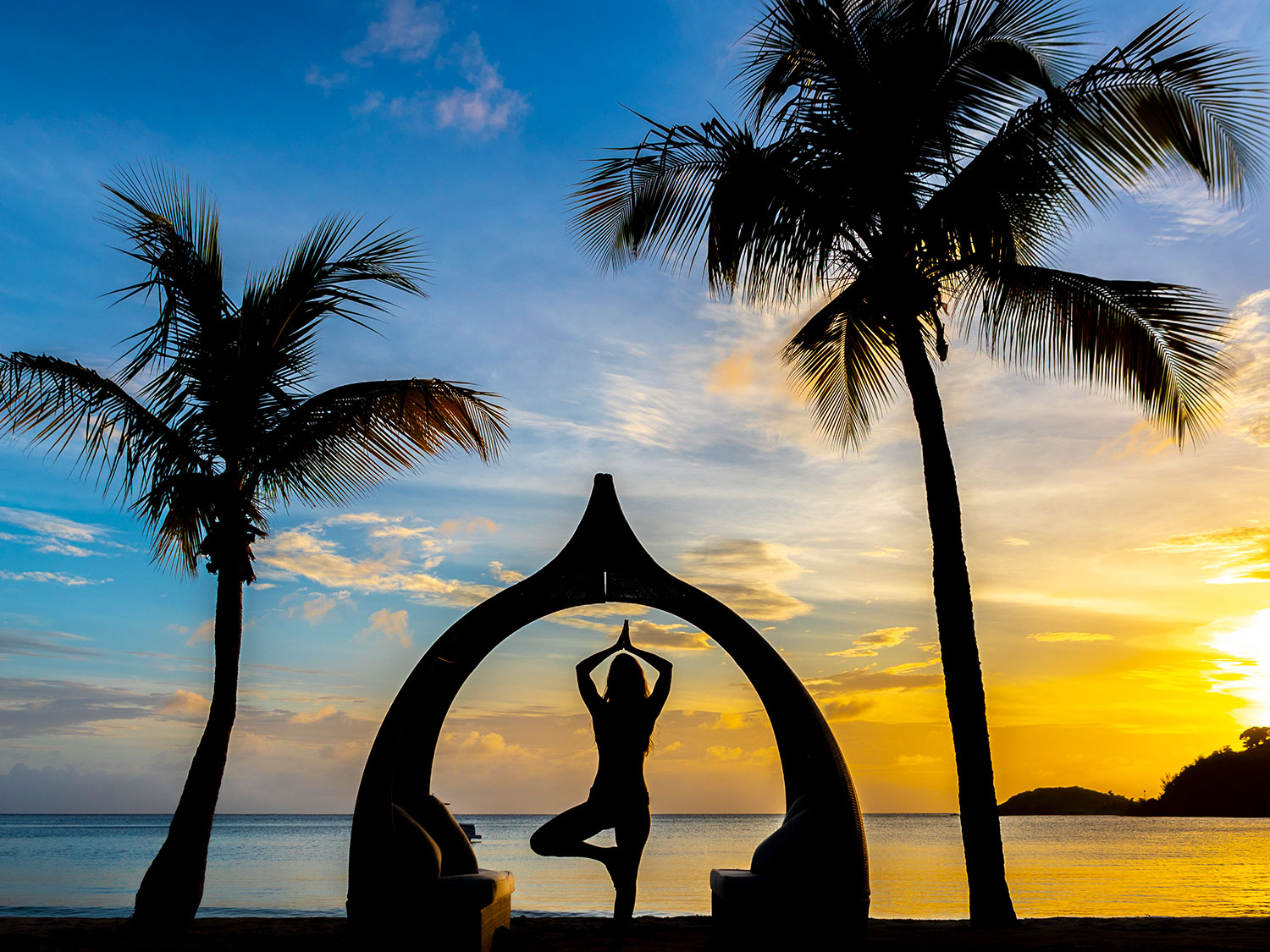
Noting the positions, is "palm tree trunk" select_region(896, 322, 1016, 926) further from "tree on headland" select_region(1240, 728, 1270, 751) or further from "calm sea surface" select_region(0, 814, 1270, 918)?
"tree on headland" select_region(1240, 728, 1270, 751)

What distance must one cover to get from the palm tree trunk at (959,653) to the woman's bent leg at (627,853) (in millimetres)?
2669

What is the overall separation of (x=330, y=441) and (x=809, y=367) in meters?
5.00

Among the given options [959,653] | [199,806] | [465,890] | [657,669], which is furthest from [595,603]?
[199,806]

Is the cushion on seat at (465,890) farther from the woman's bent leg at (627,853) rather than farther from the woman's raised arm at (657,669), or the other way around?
the woman's raised arm at (657,669)

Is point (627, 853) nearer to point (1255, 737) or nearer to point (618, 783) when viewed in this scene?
point (618, 783)

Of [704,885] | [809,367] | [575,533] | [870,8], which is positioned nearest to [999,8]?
[870,8]

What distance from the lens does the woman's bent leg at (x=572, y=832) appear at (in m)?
5.53

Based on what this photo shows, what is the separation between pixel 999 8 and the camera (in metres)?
7.62

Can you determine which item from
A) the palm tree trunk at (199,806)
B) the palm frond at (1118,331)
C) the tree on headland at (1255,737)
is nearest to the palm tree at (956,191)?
the palm frond at (1118,331)

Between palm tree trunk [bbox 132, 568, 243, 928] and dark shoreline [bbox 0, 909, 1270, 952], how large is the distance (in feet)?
0.85

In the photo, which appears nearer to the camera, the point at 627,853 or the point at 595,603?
the point at 627,853

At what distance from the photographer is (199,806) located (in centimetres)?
779

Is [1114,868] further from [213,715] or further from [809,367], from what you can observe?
[213,715]

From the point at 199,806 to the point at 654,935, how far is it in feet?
13.3
